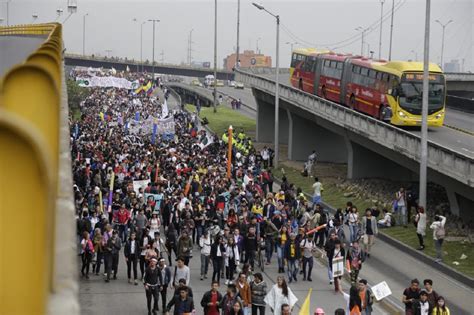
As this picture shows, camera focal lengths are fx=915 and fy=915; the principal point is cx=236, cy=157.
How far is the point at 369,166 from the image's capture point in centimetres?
3838

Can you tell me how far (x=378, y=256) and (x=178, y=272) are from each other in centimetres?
928

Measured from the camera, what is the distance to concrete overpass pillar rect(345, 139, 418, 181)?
126 feet

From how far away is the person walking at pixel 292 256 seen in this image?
1934cm

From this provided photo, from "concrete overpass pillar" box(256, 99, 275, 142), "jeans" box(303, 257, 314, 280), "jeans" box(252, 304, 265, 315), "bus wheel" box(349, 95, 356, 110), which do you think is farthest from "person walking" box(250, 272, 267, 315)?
"concrete overpass pillar" box(256, 99, 275, 142)

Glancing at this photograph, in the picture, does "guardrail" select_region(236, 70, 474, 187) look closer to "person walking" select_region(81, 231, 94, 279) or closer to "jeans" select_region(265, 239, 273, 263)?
"jeans" select_region(265, 239, 273, 263)

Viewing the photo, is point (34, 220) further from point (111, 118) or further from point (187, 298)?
point (111, 118)

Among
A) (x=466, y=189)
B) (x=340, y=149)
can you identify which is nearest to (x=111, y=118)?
(x=340, y=149)

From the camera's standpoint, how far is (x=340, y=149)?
4759cm

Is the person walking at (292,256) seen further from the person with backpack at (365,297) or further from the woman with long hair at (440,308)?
the woman with long hair at (440,308)

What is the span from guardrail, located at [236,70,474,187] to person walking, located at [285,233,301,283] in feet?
21.4

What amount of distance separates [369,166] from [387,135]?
6839 mm

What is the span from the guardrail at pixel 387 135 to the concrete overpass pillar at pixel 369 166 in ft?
4.92

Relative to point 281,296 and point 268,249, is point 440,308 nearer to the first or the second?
point 281,296

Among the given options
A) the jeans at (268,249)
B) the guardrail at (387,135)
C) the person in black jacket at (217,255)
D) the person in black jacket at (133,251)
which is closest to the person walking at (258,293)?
the person in black jacket at (217,255)
